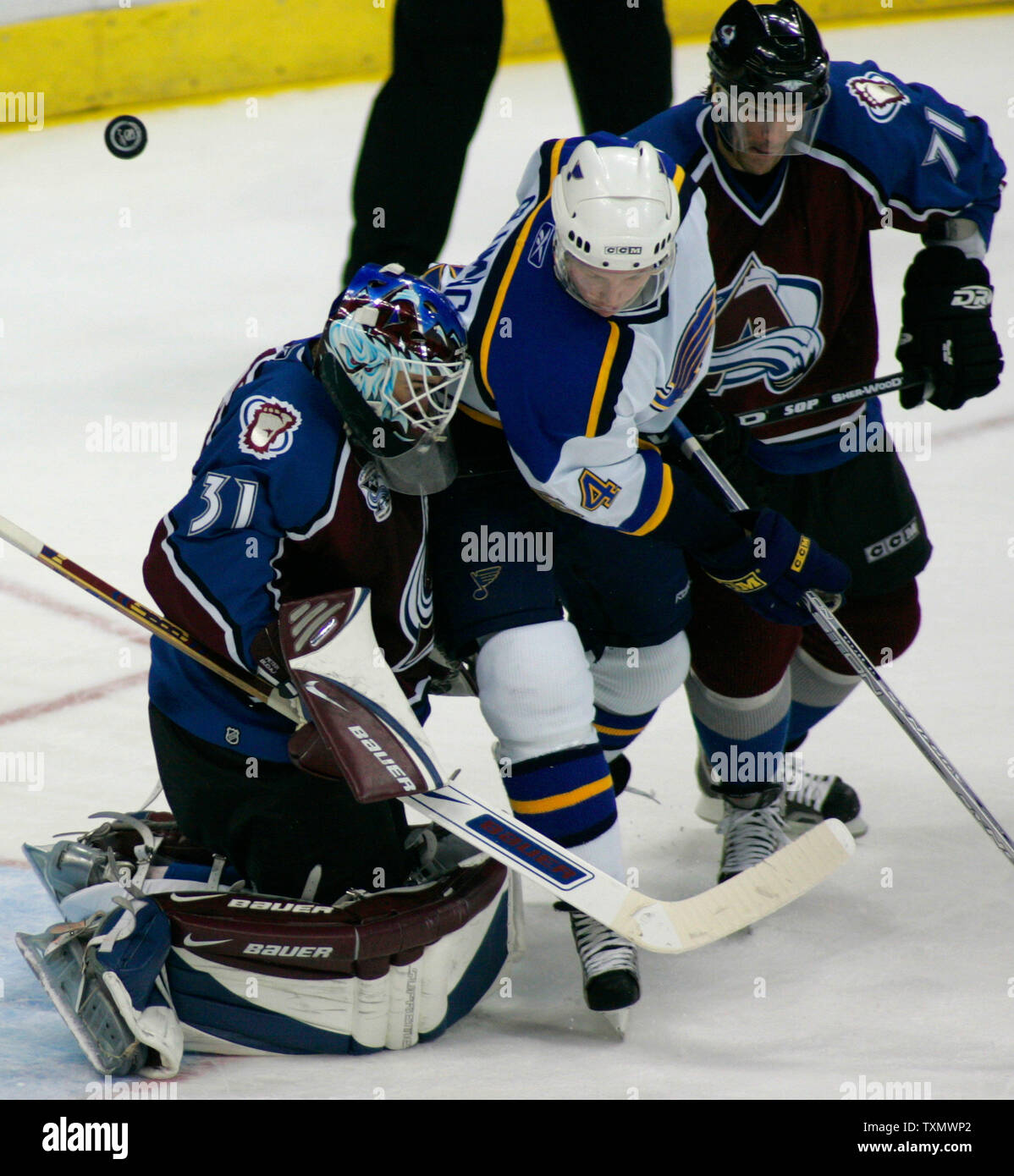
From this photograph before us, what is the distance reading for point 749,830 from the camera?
2400mm

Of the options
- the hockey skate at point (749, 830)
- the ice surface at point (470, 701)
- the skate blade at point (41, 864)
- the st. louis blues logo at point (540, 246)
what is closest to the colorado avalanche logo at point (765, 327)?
the st. louis blues logo at point (540, 246)

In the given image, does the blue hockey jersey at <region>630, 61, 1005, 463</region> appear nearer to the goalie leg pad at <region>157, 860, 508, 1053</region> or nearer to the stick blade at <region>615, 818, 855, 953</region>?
the stick blade at <region>615, 818, 855, 953</region>

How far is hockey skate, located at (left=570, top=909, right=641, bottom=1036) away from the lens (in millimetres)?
1933

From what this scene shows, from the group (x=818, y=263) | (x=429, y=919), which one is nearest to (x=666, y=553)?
(x=818, y=263)

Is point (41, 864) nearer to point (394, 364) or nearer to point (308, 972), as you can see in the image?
point (308, 972)

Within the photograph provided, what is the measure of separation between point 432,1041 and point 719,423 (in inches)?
34.6

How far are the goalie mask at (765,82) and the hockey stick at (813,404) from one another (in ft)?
1.05

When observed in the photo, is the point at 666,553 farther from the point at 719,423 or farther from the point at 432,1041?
the point at 432,1041

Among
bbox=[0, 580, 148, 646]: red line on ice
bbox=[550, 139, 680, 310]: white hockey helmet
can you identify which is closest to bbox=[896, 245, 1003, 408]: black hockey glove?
bbox=[550, 139, 680, 310]: white hockey helmet

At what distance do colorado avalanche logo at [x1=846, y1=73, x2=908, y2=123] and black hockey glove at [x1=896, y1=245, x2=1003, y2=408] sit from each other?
208 mm

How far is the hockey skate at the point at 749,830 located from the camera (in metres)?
2.37

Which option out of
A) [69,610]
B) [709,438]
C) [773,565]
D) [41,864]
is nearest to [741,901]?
[773,565]

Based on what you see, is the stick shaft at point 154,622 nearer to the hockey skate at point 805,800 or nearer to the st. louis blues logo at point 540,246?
the st. louis blues logo at point 540,246

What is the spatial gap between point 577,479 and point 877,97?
722 mm
